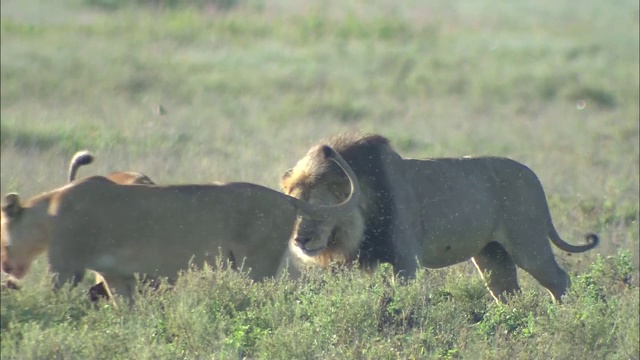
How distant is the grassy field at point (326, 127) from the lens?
6.45 meters

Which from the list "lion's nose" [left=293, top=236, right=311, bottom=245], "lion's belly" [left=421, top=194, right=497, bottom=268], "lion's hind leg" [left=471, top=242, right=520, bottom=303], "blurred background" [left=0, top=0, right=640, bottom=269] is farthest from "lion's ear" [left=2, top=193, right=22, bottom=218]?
"lion's hind leg" [left=471, top=242, right=520, bottom=303]

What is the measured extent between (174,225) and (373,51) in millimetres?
18689

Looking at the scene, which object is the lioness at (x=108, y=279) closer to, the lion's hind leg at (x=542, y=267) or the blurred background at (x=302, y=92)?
the blurred background at (x=302, y=92)

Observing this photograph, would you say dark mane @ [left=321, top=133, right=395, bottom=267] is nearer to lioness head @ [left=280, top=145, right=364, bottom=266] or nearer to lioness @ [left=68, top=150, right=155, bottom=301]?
lioness head @ [left=280, top=145, right=364, bottom=266]

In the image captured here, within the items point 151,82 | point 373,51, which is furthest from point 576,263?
point 373,51

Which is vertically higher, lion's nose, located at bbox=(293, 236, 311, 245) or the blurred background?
lion's nose, located at bbox=(293, 236, 311, 245)

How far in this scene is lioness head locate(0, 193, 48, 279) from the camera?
273 inches

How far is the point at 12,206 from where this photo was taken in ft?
22.7

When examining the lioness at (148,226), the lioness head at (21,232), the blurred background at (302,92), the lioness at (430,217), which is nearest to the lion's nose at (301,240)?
the lioness at (430,217)

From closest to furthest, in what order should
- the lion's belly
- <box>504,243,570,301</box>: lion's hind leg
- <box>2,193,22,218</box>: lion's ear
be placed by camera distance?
<box>2,193,22,218</box>: lion's ear, the lion's belly, <box>504,243,570,301</box>: lion's hind leg

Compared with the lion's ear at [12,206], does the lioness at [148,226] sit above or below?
below

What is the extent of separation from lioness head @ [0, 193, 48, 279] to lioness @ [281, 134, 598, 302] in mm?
1507

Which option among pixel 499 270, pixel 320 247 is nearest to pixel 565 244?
pixel 499 270

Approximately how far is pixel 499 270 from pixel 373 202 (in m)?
1.32
